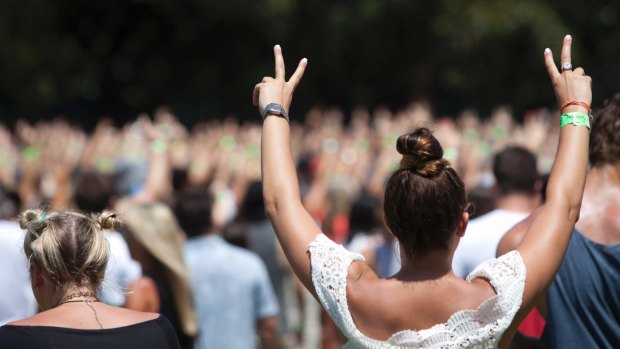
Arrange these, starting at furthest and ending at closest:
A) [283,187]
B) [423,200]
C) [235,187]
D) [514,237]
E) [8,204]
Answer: [235,187], [8,204], [514,237], [283,187], [423,200]

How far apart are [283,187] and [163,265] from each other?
2710mm

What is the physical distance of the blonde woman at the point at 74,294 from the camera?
10.4 feet

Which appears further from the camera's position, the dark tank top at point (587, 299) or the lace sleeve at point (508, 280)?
the dark tank top at point (587, 299)

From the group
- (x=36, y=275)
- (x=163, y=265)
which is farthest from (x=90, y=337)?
(x=163, y=265)

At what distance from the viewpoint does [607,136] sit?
4.04m

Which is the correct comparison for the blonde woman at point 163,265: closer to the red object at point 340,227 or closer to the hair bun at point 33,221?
the hair bun at point 33,221

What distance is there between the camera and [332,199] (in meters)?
9.98

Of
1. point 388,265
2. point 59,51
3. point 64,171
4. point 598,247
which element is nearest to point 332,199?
point 388,265

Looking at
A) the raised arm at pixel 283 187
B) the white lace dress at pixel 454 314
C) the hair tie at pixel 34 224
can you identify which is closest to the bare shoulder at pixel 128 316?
the hair tie at pixel 34 224

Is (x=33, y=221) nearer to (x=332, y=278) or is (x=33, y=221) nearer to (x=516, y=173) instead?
(x=332, y=278)

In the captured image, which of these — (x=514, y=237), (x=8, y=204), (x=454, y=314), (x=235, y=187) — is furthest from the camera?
(x=235, y=187)

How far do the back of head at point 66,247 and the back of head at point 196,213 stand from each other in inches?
111

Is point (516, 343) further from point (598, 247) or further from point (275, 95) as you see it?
point (275, 95)

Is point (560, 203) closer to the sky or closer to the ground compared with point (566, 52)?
→ closer to the ground
